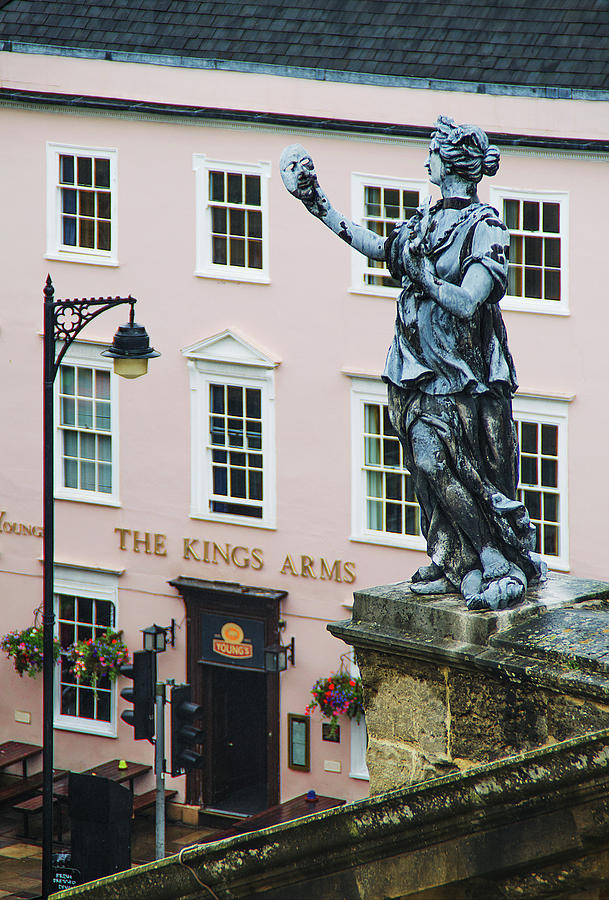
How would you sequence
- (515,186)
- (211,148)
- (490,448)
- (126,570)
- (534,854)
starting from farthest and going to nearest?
(126,570) < (211,148) < (515,186) < (490,448) < (534,854)

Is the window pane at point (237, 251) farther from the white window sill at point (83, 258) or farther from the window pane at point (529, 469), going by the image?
the window pane at point (529, 469)

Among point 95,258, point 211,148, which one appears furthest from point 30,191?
point 211,148

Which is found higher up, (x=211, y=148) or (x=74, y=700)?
(x=211, y=148)

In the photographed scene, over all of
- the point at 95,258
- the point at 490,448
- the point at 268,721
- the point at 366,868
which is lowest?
the point at 268,721

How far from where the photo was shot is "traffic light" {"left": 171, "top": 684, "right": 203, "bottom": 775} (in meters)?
19.5

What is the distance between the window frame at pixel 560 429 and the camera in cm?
2383

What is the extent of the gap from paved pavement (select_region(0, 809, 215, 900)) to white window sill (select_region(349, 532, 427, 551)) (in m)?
4.84

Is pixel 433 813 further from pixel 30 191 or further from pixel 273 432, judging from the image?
pixel 30 191

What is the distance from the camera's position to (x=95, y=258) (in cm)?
2681

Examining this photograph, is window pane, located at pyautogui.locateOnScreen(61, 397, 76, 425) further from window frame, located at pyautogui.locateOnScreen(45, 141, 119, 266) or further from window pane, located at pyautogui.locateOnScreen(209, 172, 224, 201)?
window pane, located at pyautogui.locateOnScreen(209, 172, 224, 201)

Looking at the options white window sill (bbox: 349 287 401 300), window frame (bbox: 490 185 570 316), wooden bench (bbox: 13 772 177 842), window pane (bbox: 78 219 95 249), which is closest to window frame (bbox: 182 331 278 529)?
white window sill (bbox: 349 287 401 300)

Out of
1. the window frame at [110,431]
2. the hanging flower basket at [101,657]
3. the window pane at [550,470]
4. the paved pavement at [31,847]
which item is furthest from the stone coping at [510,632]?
the hanging flower basket at [101,657]

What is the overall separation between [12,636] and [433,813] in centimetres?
2199

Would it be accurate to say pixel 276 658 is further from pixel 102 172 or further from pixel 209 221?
pixel 102 172
